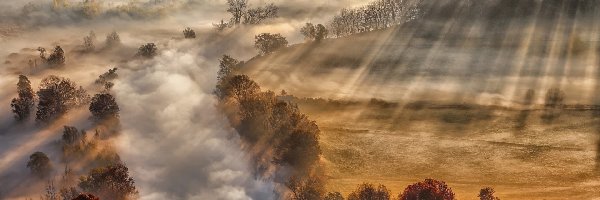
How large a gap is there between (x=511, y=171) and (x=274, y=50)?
93.9 m

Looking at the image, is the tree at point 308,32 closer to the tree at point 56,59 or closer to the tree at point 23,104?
the tree at point 56,59

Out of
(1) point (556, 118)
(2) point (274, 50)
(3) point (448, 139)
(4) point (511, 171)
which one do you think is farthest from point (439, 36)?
(4) point (511, 171)

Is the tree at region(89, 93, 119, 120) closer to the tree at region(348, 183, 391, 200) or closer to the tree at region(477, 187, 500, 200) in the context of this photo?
the tree at region(348, 183, 391, 200)

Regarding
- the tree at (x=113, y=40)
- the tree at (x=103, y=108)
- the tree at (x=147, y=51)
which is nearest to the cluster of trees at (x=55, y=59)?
the tree at (x=147, y=51)

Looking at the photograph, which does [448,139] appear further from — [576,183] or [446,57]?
[446,57]

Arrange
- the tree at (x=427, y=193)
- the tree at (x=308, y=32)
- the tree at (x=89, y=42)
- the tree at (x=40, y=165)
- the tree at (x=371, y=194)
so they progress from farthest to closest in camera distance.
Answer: the tree at (x=308, y=32)
the tree at (x=89, y=42)
the tree at (x=40, y=165)
the tree at (x=371, y=194)
the tree at (x=427, y=193)

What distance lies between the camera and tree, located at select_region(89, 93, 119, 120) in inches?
4161

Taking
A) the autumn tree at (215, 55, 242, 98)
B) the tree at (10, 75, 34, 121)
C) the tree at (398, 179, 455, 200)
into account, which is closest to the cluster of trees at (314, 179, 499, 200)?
the tree at (398, 179, 455, 200)

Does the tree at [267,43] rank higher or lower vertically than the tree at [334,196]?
higher

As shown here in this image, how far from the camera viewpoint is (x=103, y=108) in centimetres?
10600

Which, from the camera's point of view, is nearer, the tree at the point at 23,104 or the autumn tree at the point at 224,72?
the tree at the point at 23,104

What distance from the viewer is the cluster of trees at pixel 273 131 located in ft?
308

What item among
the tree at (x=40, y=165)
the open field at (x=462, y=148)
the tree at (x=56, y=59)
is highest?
the tree at (x=56, y=59)

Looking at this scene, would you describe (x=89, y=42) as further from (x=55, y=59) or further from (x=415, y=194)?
(x=415, y=194)
